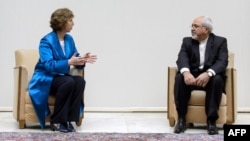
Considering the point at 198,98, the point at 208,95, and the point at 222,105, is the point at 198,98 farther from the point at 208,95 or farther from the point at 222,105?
the point at 222,105

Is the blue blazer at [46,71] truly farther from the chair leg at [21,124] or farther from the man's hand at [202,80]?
the man's hand at [202,80]

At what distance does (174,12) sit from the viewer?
17.3 ft

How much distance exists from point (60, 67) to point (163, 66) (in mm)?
1549

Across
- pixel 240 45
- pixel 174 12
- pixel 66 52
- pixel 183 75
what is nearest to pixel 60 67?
pixel 66 52

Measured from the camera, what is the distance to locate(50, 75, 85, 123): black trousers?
4.00 m

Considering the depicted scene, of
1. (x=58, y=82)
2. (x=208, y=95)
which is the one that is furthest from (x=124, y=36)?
(x=208, y=95)

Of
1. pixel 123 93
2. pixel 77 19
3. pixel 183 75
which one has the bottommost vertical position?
pixel 123 93

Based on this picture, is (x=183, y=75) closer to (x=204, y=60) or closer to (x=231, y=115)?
(x=204, y=60)

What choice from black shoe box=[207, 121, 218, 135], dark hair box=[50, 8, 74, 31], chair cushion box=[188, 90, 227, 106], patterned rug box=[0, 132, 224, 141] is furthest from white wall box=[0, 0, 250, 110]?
patterned rug box=[0, 132, 224, 141]

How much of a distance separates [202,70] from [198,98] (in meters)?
0.29

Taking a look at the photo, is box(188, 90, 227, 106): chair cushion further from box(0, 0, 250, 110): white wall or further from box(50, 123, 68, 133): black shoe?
box(0, 0, 250, 110): white wall

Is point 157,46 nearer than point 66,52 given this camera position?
No

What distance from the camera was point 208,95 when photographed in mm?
4043

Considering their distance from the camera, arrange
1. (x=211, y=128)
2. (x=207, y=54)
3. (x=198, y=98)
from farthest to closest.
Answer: (x=207, y=54) → (x=198, y=98) → (x=211, y=128)
